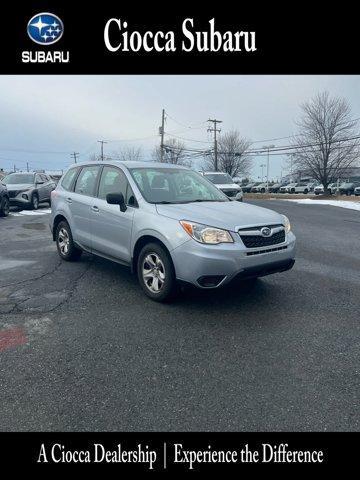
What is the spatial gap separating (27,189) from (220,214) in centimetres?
1331

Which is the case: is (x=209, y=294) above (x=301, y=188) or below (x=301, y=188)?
below

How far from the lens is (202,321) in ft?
13.1

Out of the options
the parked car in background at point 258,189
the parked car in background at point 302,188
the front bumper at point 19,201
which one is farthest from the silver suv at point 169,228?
the parked car in background at point 258,189

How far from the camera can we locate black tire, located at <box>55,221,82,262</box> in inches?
250

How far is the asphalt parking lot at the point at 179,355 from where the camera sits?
2.49 m

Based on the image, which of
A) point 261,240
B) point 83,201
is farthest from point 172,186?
point 261,240

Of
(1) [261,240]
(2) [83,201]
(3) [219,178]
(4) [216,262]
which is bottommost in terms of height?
(4) [216,262]

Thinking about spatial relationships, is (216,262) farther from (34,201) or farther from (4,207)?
(34,201)

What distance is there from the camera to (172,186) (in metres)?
5.27

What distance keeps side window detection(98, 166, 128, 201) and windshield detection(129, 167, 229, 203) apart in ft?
0.61

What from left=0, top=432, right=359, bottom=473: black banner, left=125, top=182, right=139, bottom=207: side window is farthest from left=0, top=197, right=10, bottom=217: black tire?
left=0, top=432, right=359, bottom=473: black banner

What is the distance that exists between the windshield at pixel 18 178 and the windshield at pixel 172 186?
12584 millimetres

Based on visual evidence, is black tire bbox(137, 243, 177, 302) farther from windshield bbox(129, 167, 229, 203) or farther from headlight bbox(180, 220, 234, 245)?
windshield bbox(129, 167, 229, 203)

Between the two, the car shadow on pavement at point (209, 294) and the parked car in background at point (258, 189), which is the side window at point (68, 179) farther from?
the parked car in background at point (258, 189)
